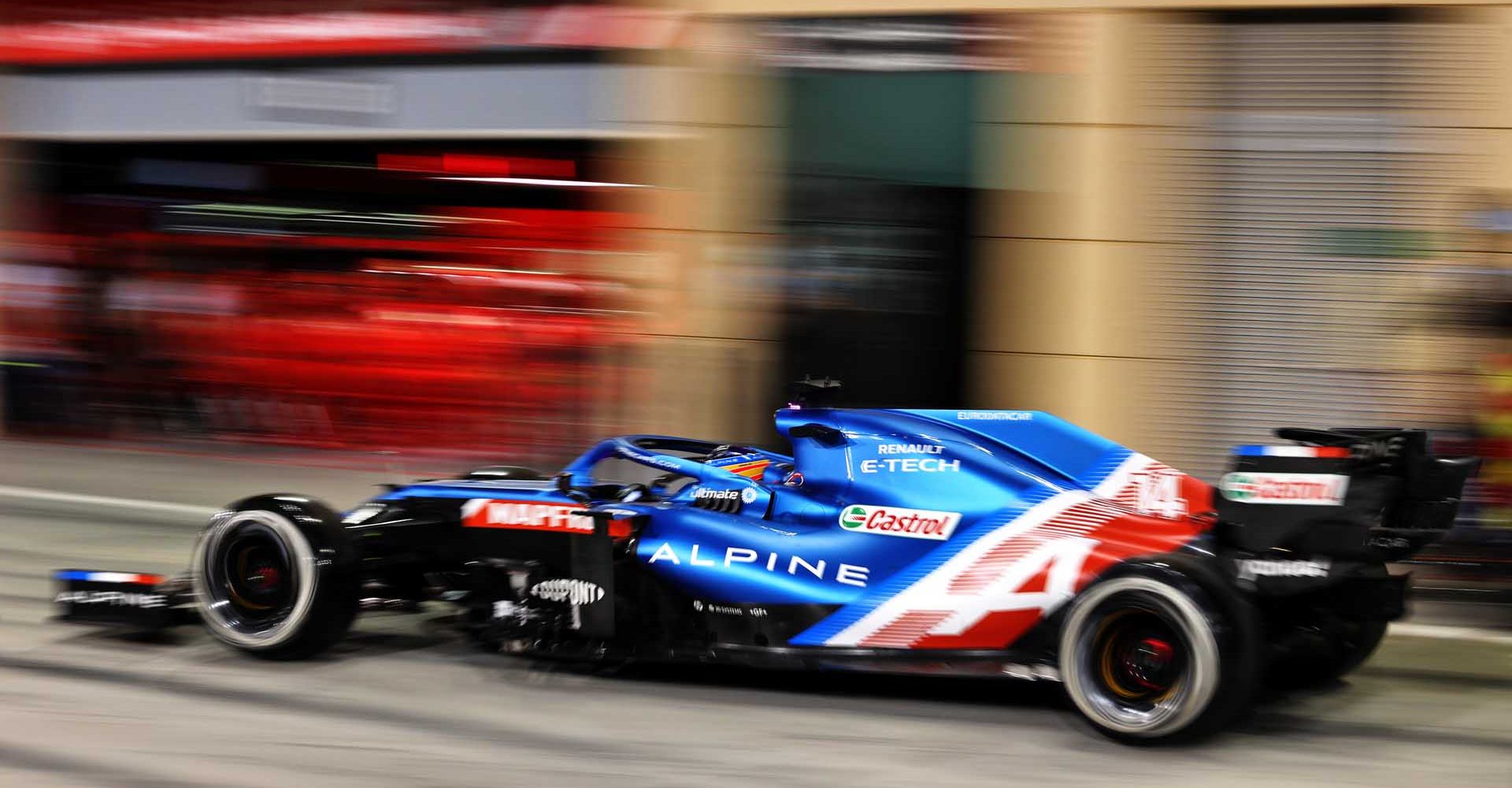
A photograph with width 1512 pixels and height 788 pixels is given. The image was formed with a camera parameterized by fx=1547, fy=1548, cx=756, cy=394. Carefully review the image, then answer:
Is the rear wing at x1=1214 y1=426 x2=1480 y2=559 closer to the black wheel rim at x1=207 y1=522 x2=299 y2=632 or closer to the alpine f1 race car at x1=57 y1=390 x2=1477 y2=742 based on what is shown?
the alpine f1 race car at x1=57 y1=390 x2=1477 y2=742

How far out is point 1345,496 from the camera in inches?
197

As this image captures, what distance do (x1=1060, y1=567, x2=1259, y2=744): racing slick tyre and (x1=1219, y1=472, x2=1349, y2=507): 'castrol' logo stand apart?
529 mm

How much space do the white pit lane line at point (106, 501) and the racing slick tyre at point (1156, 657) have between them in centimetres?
593

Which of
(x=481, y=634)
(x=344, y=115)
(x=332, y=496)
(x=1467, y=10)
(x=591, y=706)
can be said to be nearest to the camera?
(x=591, y=706)

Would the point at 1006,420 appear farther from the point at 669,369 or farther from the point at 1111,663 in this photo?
the point at 669,369

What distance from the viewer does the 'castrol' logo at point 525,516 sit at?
18.4ft

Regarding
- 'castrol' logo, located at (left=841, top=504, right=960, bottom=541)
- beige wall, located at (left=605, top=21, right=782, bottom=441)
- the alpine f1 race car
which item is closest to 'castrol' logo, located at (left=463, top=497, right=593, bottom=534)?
the alpine f1 race car

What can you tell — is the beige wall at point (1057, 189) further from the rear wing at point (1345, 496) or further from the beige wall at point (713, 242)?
the rear wing at point (1345, 496)

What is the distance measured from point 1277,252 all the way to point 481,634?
16.9 ft

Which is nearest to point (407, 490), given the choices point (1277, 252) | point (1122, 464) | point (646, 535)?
point (646, 535)

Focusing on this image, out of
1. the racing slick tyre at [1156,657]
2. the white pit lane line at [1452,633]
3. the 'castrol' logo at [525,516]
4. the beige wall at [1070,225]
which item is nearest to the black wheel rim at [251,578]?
the 'castrol' logo at [525,516]

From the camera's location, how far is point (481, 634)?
5848mm

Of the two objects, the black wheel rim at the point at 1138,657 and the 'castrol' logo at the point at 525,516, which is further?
the 'castrol' logo at the point at 525,516

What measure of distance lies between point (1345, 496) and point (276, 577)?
3.85 meters
